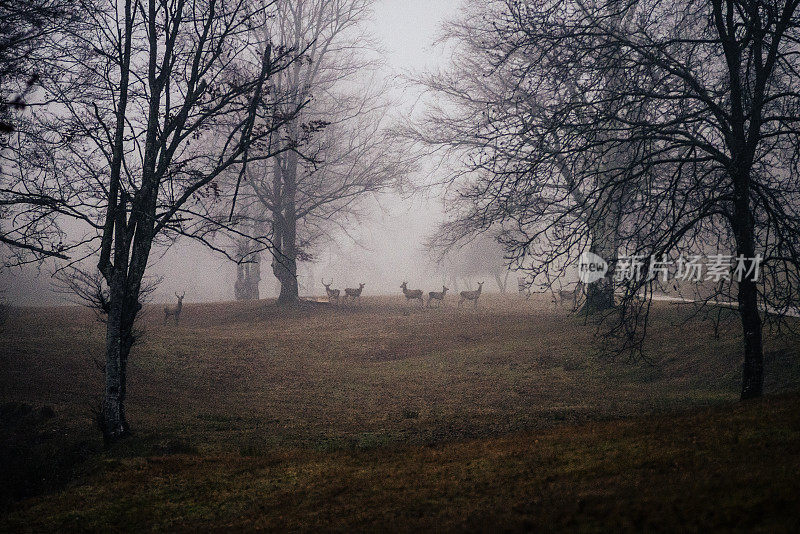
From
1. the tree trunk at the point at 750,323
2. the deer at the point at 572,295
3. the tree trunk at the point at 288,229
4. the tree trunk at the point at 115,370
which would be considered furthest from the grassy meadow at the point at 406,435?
the tree trunk at the point at 288,229

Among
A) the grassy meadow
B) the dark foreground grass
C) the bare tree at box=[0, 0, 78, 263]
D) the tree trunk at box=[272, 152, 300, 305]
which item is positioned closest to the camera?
the dark foreground grass

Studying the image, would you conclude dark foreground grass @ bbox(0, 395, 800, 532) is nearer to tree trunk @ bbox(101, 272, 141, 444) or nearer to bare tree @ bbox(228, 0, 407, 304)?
tree trunk @ bbox(101, 272, 141, 444)

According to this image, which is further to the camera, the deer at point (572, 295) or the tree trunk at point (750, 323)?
the deer at point (572, 295)

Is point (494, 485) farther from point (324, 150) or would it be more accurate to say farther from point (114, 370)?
A: point (324, 150)

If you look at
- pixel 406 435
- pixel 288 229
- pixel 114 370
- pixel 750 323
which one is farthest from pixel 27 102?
pixel 288 229

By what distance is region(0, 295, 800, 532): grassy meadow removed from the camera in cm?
393

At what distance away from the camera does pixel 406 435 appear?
7480 mm

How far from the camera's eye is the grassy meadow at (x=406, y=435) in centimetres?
393

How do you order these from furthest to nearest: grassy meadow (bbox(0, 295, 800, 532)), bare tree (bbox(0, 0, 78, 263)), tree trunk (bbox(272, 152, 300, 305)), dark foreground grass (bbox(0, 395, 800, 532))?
tree trunk (bbox(272, 152, 300, 305)), bare tree (bbox(0, 0, 78, 263)), grassy meadow (bbox(0, 295, 800, 532)), dark foreground grass (bbox(0, 395, 800, 532))

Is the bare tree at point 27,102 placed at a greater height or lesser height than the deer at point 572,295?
greater

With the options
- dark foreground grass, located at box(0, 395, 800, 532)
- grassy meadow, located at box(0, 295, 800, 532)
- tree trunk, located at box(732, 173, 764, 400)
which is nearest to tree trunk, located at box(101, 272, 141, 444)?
grassy meadow, located at box(0, 295, 800, 532)

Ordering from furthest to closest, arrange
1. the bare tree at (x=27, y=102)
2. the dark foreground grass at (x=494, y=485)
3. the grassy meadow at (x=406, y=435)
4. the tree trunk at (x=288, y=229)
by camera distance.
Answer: the tree trunk at (x=288, y=229) → the bare tree at (x=27, y=102) → the grassy meadow at (x=406, y=435) → the dark foreground grass at (x=494, y=485)

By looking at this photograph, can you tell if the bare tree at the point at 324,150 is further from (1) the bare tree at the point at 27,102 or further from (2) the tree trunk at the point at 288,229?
(1) the bare tree at the point at 27,102

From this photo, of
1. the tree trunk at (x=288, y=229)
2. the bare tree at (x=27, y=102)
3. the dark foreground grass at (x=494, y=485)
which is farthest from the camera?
the tree trunk at (x=288, y=229)
